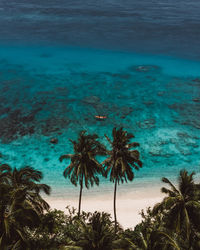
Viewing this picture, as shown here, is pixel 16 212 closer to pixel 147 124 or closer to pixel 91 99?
pixel 147 124

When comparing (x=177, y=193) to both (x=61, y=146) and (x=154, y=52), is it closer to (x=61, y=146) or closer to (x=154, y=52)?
(x=61, y=146)

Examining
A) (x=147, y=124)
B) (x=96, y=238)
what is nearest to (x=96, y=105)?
(x=147, y=124)

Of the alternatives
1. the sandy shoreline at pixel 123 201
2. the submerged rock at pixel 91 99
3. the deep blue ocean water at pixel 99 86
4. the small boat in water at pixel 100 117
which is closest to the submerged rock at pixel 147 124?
the deep blue ocean water at pixel 99 86

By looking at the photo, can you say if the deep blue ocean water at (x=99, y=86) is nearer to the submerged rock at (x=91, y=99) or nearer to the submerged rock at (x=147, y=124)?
the submerged rock at (x=91, y=99)

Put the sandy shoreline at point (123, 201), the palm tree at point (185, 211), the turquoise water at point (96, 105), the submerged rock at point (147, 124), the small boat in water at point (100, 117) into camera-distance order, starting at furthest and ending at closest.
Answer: the small boat in water at point (100, 117)
the submerged rock at point (147, 124)
the turquoise water at point (96, 105)
the sandy shoreline at point (123, 201)
the palm tree at point (185, 211)

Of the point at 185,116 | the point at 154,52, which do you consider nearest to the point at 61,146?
the point at 185,116

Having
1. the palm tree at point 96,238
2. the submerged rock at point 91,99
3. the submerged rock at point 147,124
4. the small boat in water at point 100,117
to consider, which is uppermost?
the submerged rock at point 91,99

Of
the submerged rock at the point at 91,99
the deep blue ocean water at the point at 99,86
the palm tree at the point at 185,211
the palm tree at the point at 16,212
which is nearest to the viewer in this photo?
the palm tree at the point at 16,212
